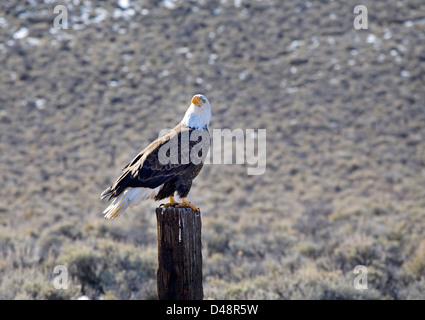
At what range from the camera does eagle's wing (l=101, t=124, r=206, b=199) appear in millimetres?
4430

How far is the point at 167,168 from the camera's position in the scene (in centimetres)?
454

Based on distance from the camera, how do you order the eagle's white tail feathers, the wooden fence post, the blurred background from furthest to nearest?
the blurred background
the eagle's white tail feathers
the wooden fence post

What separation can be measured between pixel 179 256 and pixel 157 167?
100cm

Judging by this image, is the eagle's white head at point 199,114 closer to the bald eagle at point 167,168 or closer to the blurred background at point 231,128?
the bald eagle at point 167,168

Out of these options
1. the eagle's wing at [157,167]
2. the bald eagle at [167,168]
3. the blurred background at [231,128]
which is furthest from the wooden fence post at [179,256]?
the blurred background at [231,128]

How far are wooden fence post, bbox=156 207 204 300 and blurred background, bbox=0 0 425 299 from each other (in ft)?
10.4

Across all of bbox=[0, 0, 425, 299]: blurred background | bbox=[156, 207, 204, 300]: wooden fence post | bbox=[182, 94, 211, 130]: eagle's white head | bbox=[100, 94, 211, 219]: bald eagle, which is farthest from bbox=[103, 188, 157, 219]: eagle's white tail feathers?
bbox=[0, 0, 425, 299]: blurred background

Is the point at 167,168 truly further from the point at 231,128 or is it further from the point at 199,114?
the point at 231,128

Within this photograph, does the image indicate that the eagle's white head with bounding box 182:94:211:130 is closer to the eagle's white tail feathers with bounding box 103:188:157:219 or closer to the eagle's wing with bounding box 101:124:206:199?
the eagle's wing with bounding box 101:124:206:199

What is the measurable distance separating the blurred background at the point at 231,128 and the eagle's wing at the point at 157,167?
9.61 ft

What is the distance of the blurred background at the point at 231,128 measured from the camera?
816cm

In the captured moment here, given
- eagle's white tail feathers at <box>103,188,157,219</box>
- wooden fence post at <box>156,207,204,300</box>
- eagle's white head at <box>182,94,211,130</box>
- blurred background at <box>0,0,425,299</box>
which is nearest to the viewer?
wooden fence post at <box>156,207,204,300</box>

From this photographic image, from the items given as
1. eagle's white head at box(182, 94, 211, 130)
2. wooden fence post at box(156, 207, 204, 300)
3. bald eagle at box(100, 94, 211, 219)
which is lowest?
wooden fence post at box(156, 207, 204, 300)

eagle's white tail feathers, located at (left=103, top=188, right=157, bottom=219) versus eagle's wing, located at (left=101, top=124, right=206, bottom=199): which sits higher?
eagle's wing, located at (left=101, top=124, right=206, bottom=199)
